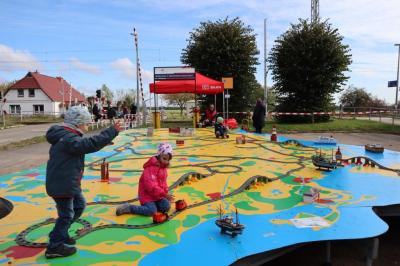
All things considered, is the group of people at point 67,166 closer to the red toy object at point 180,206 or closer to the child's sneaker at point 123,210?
the child's sneaker at point 123,210

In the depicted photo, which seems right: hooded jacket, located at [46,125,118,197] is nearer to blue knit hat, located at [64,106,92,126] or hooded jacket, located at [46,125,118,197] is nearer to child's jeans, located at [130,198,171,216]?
blue knit hat, located at [64,106,92,126]

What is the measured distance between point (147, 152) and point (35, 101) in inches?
2032

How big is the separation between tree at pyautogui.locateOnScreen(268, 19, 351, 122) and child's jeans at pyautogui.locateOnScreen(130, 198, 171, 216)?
74.0 ft

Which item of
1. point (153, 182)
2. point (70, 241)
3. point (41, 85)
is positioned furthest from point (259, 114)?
point (41, 85)

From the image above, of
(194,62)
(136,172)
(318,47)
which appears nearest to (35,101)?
(194,62)

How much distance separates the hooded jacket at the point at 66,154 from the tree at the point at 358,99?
49.9 meters

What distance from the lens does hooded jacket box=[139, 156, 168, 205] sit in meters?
5.43

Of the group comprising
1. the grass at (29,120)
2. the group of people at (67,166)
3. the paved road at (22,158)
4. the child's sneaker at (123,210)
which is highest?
the group of people at (67,166)

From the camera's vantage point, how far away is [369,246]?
15.6 feet

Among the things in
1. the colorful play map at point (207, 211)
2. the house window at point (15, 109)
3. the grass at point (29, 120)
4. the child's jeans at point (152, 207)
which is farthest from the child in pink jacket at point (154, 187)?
the house window at point (15, 109)

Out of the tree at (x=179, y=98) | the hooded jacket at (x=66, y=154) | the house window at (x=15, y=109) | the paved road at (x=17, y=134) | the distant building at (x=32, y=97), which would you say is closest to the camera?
the hooded jacket at (x=66, y=154)

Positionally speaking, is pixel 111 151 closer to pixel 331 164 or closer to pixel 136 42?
pixel 331 164

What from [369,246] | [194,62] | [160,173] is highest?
[194,62]

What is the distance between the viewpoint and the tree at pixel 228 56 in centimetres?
2833
